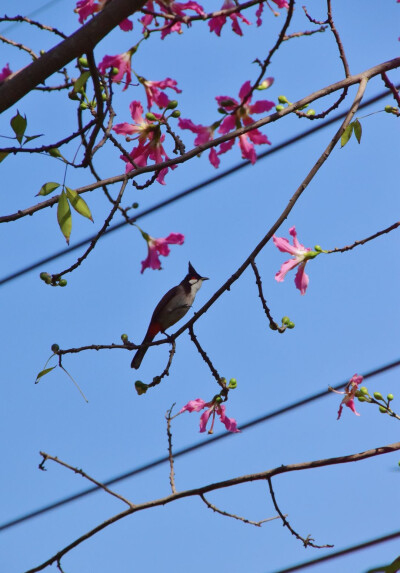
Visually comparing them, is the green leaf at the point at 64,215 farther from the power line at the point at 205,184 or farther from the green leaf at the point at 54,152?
the power line at the point at 205,184

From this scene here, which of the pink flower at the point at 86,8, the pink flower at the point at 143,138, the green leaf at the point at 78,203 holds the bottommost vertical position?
the green leaf at the point at 78,203

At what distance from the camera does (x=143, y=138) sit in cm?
199

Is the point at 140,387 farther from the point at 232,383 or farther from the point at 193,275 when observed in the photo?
the point at 193,275

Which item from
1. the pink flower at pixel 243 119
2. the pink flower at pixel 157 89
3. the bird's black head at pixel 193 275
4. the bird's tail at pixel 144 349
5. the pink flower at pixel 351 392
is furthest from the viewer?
the bird's black head at pixel 193 275

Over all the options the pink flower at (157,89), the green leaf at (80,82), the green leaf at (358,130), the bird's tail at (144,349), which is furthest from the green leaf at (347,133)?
the bird's tail at (144,349)

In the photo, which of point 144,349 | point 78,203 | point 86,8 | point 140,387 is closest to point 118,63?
point 86,8

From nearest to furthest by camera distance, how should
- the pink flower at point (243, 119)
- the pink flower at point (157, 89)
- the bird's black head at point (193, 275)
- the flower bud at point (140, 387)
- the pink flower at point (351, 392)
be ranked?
the pink flower at point (243, 119)
the pink flower at point (157, 89)
the flower bud at point (140, 387)
the pink flower at point (351, 392)
the bird's black head at point (193, 275)

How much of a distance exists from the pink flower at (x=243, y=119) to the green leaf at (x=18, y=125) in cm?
43

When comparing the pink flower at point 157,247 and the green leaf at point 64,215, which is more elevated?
the pink flower at point 157,247

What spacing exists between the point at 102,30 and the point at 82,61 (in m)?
0.53

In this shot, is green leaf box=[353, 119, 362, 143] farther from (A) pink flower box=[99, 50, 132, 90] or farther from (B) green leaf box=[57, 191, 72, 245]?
(B) green leaf box=[57, 191, 72, 245]

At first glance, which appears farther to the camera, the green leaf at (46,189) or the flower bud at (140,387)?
the flower bud at (140,387)

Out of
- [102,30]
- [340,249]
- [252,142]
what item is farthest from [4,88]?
[340,249]

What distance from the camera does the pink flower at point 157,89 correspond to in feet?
6.26
